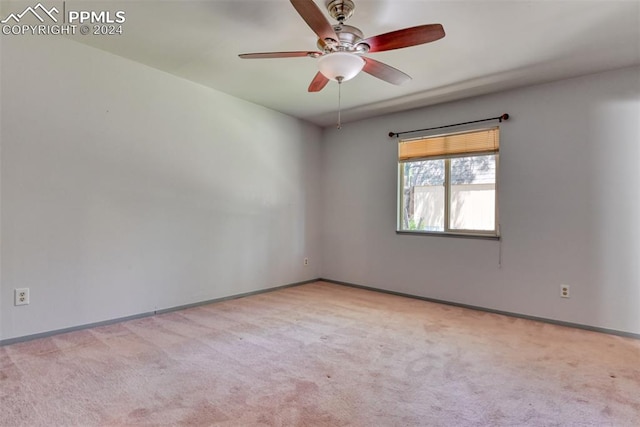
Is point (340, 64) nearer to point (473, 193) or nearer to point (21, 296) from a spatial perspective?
point (473, 193)

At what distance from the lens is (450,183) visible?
12.9ft

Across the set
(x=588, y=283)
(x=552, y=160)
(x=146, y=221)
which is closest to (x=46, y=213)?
(x=146, y=221)

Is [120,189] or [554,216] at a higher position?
[120,189]

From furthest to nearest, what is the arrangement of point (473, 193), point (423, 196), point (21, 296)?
point (423, 196), point (473, 193), point (21, 296)

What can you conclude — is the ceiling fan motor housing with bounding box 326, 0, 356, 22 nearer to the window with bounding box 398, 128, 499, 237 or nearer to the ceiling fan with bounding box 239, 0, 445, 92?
the ceiling fan with bounding box 239, 0, 445, 92

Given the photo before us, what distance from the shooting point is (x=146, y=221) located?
10.5 ft

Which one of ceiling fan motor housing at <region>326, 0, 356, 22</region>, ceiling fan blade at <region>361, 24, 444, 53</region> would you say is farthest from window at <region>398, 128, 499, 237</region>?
ceiling fan motor housing at <region>326, 0, 356, 22</region>

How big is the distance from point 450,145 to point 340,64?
2.33m

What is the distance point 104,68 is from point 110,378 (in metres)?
2.53

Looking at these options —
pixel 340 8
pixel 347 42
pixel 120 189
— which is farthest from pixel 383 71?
pixel 120 189

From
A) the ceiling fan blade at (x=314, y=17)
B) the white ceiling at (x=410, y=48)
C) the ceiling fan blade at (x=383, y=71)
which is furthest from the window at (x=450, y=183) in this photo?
the ceiling fan blade at (x=314, y=17)

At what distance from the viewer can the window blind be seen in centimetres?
361

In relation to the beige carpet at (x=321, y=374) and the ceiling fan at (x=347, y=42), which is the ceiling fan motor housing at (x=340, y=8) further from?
the beige carpet at (x=321, y=374)

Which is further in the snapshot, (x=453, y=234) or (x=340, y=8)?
(x=453, y=234)
